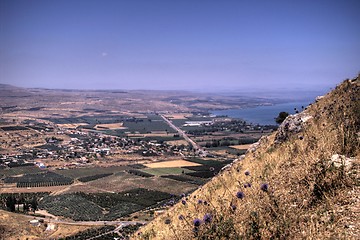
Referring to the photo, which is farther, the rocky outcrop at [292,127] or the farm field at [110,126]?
the farm field at [110,126]

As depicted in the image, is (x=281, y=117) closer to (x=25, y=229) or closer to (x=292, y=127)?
(x=292, y=127)

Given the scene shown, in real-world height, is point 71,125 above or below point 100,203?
above

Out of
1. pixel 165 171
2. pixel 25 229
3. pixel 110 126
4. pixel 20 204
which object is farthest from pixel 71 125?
pixel 25 229

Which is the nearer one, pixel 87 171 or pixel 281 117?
pixel 281 117

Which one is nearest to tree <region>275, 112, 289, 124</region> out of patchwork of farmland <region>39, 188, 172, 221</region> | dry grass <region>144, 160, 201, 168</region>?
patchwork of farmland <region>39, 188, 172, 221</region>

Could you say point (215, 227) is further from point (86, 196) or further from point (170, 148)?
point (170, 148)

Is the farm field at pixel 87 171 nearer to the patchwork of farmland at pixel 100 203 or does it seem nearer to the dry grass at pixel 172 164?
the dry grass at pixel 172 164

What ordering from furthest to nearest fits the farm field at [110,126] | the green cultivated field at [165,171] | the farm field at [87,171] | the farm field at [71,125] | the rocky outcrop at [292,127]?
the farm field at [71,125] < the farm field at [110,126] < the farm field at [87,171] < the green cultivated field at [165,171] < the rocky outcrop at [292,127]

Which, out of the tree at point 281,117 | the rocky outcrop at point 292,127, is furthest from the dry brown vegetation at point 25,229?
the rocky outcrop at point 292,127

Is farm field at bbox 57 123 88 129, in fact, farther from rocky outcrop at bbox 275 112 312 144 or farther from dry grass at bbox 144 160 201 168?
rocky outcrop at bbox 275 112 312 144

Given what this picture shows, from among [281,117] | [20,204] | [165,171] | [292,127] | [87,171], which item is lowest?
[87,171]

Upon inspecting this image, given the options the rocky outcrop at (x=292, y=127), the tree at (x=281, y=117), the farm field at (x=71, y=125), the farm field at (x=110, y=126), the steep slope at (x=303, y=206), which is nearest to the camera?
the steep slope at (x=303, y=206)
